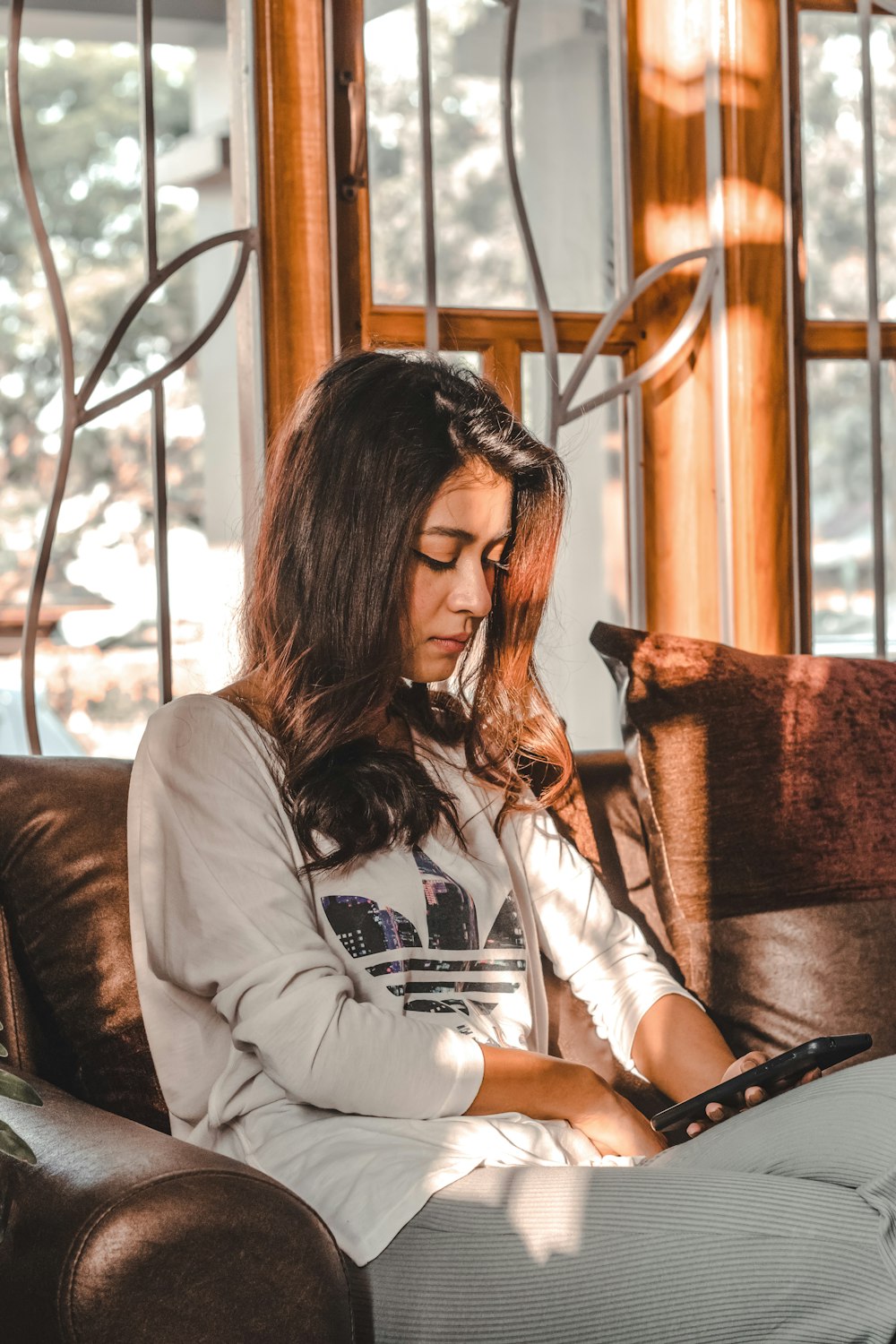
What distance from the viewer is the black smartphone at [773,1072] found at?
1.32m

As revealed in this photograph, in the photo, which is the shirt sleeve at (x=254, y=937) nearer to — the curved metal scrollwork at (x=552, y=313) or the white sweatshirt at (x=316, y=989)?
the white sweatshirt at (x=316, y=989)

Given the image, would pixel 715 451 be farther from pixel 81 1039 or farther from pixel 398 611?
pixel 81 1039

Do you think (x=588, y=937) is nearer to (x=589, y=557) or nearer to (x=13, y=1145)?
(x=13, y=1145)

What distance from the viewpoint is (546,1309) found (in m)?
1.10

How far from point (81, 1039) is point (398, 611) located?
1.83ft

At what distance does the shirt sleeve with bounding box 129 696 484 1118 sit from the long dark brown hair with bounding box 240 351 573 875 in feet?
0.18

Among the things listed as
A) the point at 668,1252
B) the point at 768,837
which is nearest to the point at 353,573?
the point at 768,837

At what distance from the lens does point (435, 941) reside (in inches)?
56.7

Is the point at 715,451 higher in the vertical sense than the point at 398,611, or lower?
higher

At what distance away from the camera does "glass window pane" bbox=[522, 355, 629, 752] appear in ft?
8.27

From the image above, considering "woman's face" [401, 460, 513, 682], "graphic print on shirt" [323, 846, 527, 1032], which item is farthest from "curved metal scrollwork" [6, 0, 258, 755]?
"graphic print on shirt" [323, 846, 527, 1032]

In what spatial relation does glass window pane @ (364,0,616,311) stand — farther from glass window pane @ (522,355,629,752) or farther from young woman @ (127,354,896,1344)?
young woman @ (127,354,896,1344)

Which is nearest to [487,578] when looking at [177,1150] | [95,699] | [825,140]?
[177,1150]

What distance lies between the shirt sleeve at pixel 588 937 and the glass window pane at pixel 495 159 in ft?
3.52
